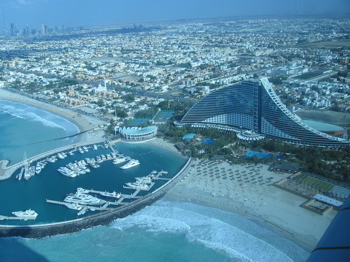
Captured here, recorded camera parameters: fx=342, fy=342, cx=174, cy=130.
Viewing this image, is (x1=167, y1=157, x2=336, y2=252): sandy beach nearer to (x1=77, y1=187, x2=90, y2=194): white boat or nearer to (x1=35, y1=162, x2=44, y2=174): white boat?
(x1=77, y1=187, x2=90, y2=194): white boat

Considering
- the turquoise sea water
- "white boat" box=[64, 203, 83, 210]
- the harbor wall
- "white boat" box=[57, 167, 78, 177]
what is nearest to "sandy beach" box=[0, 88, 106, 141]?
"white boat" box=[57, 167, 78, 177]

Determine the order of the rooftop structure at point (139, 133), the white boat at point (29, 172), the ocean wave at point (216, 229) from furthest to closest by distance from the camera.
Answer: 1. the rooftop structure at point (139, 133)
2. the white boat at point (29, 172)
3. the ocean wave at point (216, 229)

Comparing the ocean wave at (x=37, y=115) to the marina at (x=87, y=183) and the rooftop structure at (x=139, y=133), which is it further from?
the marina at (x=87, y=183)

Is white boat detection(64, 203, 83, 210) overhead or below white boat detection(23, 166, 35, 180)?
below

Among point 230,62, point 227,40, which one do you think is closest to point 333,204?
point 230,62

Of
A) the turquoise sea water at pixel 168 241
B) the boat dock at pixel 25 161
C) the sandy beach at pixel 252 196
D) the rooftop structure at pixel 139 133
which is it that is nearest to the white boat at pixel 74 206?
the turquoise sea water at pixel 168 241

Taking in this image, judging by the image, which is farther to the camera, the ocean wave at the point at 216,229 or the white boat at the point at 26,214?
the white boat at the point at 26,214

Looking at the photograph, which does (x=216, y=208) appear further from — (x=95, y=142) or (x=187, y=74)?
(x=187, y=74)
